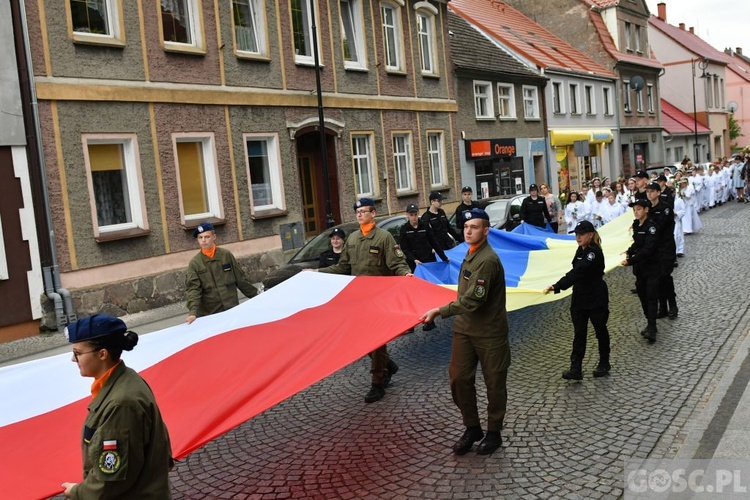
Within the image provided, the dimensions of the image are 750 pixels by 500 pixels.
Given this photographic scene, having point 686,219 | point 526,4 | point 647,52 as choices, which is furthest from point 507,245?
point 647,52

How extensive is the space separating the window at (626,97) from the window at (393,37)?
2414cm

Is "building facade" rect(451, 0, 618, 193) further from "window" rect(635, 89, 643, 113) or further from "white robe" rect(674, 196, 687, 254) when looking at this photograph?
"white robe" rect(674, 196, 687, 254)

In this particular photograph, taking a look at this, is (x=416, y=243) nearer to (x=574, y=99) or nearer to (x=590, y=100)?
(x=574, y=99)

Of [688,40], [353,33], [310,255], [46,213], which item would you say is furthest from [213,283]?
[688,40]

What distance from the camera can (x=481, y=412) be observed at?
258 inches

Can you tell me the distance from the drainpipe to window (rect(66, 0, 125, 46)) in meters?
1.08

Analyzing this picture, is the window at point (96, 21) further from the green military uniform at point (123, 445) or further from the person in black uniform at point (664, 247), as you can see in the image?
the green military uniform at point (123, 445)

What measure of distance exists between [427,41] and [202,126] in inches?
439

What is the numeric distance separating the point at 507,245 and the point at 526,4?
33.8 meters

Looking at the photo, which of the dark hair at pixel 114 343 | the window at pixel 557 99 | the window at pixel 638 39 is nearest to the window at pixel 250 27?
the dark hair at pixel 114 343

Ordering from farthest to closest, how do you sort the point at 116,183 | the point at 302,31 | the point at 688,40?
the point at 688,40 → the point at 302,31 → the point at 116,183

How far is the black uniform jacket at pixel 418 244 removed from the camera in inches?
425

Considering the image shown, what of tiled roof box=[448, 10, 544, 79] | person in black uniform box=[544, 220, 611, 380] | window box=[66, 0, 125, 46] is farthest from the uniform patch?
tiled roof box=[448, 10, 544, 79]

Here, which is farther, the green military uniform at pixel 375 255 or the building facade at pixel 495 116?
the building facade at pixel 495 116
